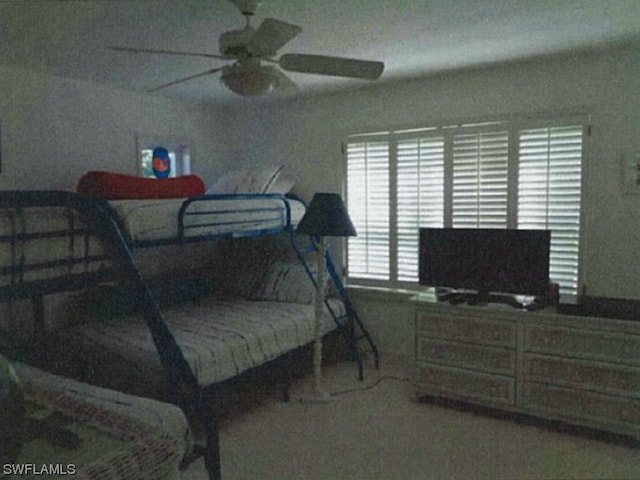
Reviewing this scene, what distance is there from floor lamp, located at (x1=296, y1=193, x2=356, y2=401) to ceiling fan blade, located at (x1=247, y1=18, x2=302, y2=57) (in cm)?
129

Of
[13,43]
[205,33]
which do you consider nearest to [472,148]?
[205,33]

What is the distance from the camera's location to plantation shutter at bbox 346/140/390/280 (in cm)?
386

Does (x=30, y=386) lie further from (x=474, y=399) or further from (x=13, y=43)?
(x=474, y=399)

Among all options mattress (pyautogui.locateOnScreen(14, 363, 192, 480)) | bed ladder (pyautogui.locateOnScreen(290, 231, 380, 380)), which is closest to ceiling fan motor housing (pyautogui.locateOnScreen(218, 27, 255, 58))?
mattress (pyautogui.locateOnScreen(14, 363, 192, 480))

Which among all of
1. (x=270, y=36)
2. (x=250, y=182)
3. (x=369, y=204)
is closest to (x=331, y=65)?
(x=270, y=36)

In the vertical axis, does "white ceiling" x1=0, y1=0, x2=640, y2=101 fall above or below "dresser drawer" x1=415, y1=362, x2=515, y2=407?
above

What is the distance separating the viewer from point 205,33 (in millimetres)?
2443

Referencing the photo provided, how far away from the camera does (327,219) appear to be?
10.2 feet

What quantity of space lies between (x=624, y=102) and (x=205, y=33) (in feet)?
8.66

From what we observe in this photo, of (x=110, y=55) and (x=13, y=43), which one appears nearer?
(x=13, y=43)

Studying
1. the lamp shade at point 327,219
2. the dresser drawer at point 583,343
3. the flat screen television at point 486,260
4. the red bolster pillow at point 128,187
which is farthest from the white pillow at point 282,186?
the dresser drawer at point 583,343

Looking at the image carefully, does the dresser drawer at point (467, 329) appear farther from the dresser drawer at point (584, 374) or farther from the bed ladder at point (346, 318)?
the bed ladder at point (346, 318)

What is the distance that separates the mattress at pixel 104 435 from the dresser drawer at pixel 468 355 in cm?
176

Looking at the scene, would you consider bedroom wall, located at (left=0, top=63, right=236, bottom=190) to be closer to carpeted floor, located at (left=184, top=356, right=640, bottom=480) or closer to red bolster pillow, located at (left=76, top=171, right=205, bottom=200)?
red bolster pillow, located at (left=76, top=171, right=205, bottom=200)
